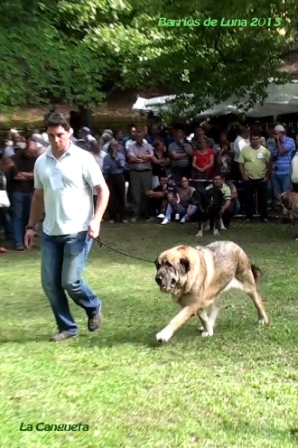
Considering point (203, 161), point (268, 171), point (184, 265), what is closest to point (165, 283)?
point (184, 265)

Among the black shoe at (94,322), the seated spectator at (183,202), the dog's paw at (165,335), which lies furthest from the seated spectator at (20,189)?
the dog's paw at (165,335)

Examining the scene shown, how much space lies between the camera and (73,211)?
6.12 m

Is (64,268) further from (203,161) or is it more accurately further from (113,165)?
(113,165)

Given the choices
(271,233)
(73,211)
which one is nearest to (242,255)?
(73,211)

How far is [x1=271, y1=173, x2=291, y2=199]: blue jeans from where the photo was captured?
1460 centimetres

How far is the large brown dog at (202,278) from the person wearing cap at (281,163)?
7.80m

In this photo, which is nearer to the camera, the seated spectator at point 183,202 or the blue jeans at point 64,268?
the blue jeans at point 64,268

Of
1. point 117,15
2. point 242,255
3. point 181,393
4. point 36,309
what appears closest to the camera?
point 181,393

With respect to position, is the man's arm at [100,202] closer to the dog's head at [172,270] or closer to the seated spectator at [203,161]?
the dog's head at [172,270]

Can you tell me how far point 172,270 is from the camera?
19.6ft

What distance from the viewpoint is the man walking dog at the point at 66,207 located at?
20.0 ft

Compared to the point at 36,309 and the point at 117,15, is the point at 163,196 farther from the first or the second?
the point at 36,309

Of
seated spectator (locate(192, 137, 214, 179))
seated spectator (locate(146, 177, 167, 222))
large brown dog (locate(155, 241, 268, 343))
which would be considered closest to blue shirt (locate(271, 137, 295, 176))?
seated spectator (locate(192, 137, 214, 179))

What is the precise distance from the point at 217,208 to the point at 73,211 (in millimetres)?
7630
